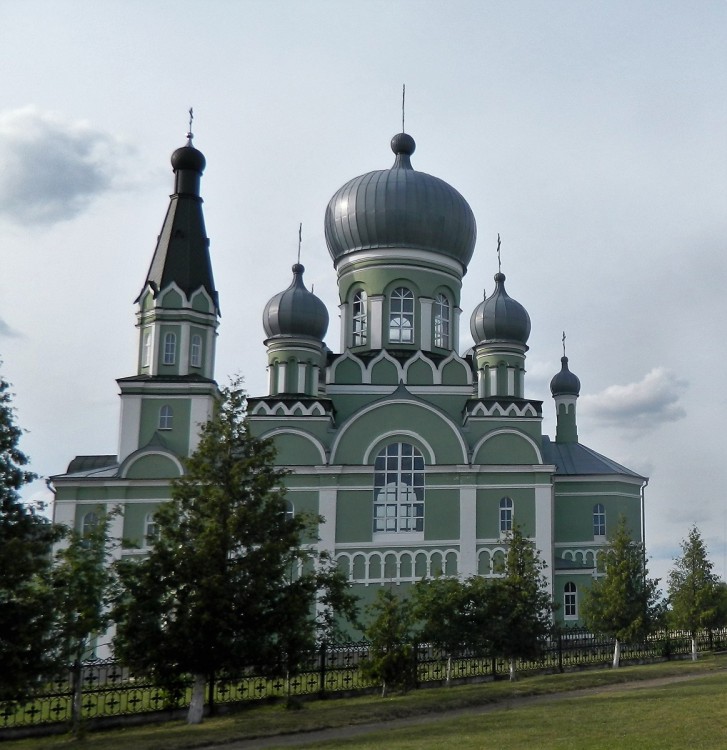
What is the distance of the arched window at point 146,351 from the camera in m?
29.1

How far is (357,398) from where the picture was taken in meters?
31.6

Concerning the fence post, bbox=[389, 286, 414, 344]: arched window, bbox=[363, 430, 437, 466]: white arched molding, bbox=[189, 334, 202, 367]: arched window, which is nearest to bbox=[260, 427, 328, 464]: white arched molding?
bbox=[363, 430, 437, 466]: white arched molding

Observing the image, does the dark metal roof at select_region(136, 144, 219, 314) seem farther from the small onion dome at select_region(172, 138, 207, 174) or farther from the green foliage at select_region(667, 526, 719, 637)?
the green foliage at select_region(667, 526, 719, 637)

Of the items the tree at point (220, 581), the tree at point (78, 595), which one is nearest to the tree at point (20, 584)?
the tree at point (78, 595)

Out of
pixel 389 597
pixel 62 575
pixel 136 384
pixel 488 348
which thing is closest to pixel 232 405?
pixel 62 575

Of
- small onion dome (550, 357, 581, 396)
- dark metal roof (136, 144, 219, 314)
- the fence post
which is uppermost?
dark metal roof (136, 144, 219, 314)

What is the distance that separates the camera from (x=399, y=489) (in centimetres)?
2900

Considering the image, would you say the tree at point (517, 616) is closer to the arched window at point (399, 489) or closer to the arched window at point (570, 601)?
the arched window at point (399, 489)

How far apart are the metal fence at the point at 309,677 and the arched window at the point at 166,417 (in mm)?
8898

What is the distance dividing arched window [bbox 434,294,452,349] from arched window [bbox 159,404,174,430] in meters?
9.77

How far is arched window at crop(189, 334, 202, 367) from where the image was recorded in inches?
1144

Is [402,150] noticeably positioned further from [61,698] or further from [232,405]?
[61,698]

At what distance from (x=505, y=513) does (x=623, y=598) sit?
7073 mm

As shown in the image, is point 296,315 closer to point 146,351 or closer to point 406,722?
point 146,351
